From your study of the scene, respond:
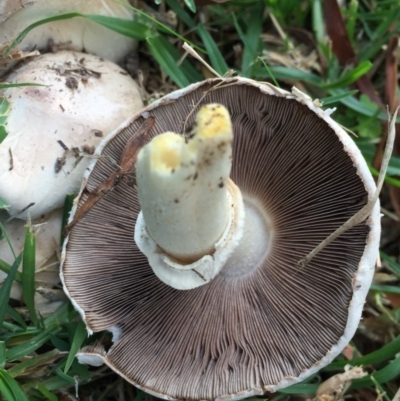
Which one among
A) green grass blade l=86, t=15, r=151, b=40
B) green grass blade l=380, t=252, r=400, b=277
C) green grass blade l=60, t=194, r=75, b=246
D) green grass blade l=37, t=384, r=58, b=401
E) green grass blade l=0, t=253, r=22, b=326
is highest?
green grass blade l=86, t=15, r=151, b=40

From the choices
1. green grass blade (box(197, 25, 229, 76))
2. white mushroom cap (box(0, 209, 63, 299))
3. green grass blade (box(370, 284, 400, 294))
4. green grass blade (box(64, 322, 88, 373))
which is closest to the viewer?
green grass blade (box(64, 322, 88, 373))

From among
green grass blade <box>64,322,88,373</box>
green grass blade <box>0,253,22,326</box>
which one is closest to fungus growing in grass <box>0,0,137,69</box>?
green grass blade <box>0,253,22,326</box>

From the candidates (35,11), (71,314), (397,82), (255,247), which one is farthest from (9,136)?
(397,82)

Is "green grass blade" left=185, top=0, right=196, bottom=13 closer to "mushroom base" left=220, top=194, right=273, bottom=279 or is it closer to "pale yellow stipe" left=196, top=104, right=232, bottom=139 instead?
"mushroom base" left=220, top=194, right=273, bottom=279

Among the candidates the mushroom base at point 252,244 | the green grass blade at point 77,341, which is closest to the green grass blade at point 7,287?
the green grass blade at point 77,341

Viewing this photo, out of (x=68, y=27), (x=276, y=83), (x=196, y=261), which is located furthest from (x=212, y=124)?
(x=68, y=27)

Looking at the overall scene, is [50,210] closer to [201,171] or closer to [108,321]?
[108,321]
